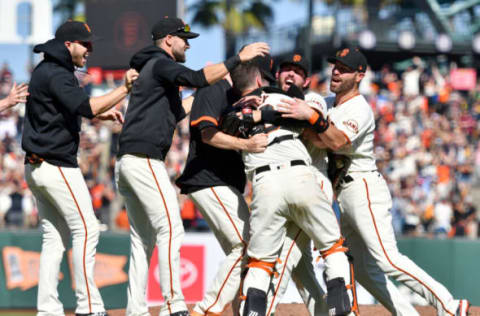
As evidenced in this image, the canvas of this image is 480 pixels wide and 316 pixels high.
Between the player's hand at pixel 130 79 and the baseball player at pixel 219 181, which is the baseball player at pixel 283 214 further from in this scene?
the player's hand at pixel 130 79

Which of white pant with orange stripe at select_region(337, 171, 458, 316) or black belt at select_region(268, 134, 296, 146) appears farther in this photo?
white pant with orange stripe at select_region(337, 171, 458, 316)

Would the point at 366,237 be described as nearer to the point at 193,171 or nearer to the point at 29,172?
the point at 193,171

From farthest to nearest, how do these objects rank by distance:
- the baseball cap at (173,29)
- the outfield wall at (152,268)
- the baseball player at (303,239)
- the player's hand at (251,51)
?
the outfield wall at (152,268) → the baseball cap at (173,29) → the baseball player at (303,239) → the player's hand at (251,51)

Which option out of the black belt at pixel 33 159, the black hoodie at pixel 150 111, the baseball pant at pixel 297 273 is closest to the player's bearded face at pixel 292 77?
the black hoodie at pixel 150 111

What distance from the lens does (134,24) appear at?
14914 mm

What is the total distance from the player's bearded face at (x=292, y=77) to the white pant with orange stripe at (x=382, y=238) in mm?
822

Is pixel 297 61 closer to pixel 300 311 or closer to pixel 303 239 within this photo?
pixel 303 239

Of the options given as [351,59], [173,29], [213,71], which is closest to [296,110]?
[213,71]

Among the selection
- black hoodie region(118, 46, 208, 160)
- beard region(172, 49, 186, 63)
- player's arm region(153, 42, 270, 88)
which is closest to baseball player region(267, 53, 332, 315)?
player's arm region(153, 42, 270, 88)

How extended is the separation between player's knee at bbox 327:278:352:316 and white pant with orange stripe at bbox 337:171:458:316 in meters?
0.58

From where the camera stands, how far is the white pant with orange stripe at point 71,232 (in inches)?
226

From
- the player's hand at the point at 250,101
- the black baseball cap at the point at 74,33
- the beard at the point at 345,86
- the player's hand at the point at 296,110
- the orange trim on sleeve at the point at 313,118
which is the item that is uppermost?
the black baseball cap at the point at 74,33

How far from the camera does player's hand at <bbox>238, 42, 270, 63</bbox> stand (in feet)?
17.7

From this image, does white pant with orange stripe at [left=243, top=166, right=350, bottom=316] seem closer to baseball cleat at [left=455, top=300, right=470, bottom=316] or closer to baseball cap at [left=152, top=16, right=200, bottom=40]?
baseball cleat at [left=455, top=300, right=470, bottom=316]
